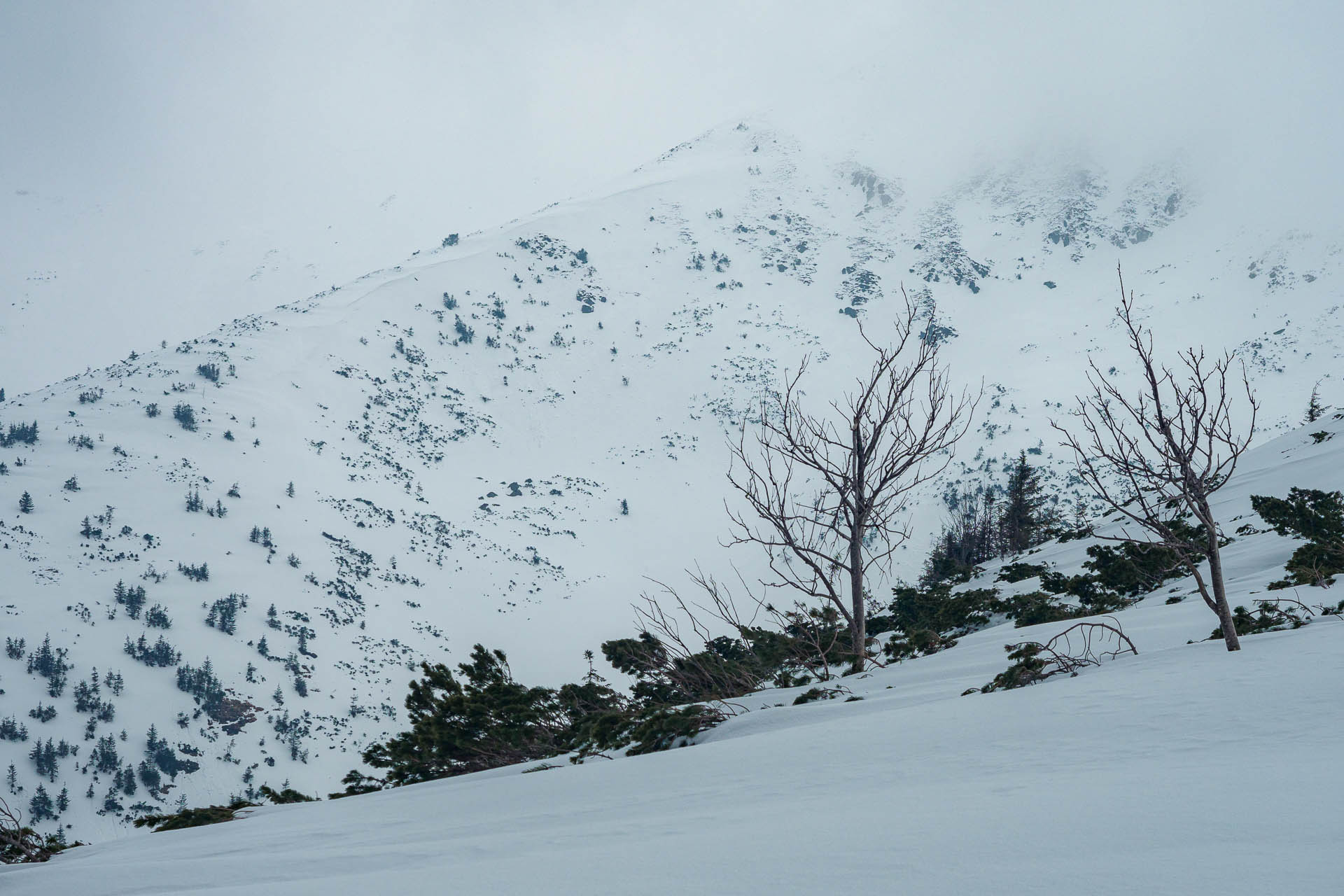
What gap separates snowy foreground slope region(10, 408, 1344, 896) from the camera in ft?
5.57

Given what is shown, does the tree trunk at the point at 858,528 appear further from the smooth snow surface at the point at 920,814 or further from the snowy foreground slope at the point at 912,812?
the smooth snow surface at the point at 920,814

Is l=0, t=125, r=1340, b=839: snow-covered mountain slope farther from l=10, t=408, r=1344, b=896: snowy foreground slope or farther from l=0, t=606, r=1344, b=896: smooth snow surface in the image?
l=0, t=606, r=1344, b=896: smooth snow surface

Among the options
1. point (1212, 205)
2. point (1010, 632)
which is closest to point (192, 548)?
point (1010, 632)

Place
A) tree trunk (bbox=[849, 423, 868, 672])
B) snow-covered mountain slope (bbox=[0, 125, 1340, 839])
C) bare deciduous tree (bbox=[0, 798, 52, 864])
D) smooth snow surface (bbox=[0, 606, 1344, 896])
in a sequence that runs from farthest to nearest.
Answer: snow-covered mountain slope (bbox=[0, 125, 1340, 839]), tree trunk (bbox=[849, 423, 868, 672]), bare deciduous tree (bbox=[0, 798, 52, 864]), smooth snow surface (bbox=[0, 606, 1344, 896])

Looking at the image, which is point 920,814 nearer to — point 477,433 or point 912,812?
point 912,812

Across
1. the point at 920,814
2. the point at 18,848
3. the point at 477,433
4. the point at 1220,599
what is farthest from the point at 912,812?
the point at 477,433

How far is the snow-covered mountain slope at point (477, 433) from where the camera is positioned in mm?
85688

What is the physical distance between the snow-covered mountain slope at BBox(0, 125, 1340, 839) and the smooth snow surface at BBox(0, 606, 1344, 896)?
248 feet

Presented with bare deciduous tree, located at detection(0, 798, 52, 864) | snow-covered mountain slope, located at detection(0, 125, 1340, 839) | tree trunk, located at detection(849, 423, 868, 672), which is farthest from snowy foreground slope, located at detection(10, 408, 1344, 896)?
snow-covered mountain slope, located at detection(0, 125, 1340, 839)

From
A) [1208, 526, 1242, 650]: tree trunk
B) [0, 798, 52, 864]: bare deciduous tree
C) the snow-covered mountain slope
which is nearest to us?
[1208, 526, 1242, 650]: tree trunk

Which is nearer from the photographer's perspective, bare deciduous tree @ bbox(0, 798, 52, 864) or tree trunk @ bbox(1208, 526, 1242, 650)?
tree trunk @ bbox(1208, 526, 1242, 650)

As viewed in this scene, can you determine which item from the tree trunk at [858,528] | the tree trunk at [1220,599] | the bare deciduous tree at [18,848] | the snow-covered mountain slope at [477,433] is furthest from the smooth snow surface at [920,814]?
the snow-covered mountain slope at [477,433]

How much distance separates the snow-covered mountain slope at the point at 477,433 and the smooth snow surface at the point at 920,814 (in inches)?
2974

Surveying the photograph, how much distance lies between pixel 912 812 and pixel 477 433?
139620mm
